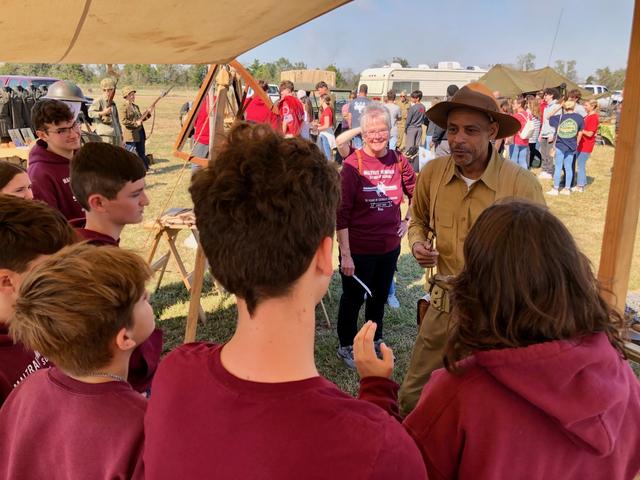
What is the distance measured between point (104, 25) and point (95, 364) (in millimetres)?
1666

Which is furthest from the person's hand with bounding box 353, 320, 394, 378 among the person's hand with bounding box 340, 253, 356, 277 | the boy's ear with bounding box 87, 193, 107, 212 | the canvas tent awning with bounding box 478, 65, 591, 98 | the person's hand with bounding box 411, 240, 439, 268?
the canvas tent awning with bounding box 478, 65, 591, 98

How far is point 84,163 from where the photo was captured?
2.23 meters

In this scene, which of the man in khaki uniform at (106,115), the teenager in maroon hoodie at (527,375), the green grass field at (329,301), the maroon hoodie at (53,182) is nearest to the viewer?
the teenager in maroon hoodie at (527,375)

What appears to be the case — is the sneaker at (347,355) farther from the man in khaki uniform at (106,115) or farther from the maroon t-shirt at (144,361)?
the man in khaki uniform at (106,115)

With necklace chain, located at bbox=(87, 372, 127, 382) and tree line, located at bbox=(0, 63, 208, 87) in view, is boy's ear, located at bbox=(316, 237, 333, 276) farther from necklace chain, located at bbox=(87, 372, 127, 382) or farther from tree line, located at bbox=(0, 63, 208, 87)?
tree line, located at bbox=(0, 63, 208, 87)

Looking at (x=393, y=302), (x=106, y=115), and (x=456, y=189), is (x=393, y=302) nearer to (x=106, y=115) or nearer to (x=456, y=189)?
(x=456, y=189)

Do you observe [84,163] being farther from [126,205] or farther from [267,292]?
[267,292]

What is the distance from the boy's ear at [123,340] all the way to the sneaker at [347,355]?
2.53m

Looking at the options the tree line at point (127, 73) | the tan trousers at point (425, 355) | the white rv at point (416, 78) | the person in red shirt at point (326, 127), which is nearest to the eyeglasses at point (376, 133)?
the tan trousers at point (425, 355)

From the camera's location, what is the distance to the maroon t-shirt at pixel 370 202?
316 cm

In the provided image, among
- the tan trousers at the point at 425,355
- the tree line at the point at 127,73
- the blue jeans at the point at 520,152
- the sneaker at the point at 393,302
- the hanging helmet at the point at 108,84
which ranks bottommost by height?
the sneaker at the point at 393,302

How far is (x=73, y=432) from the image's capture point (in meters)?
1.02

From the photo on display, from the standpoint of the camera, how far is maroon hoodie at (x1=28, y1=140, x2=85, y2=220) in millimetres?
2963

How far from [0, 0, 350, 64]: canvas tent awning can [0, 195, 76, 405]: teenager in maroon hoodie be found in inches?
28.5
